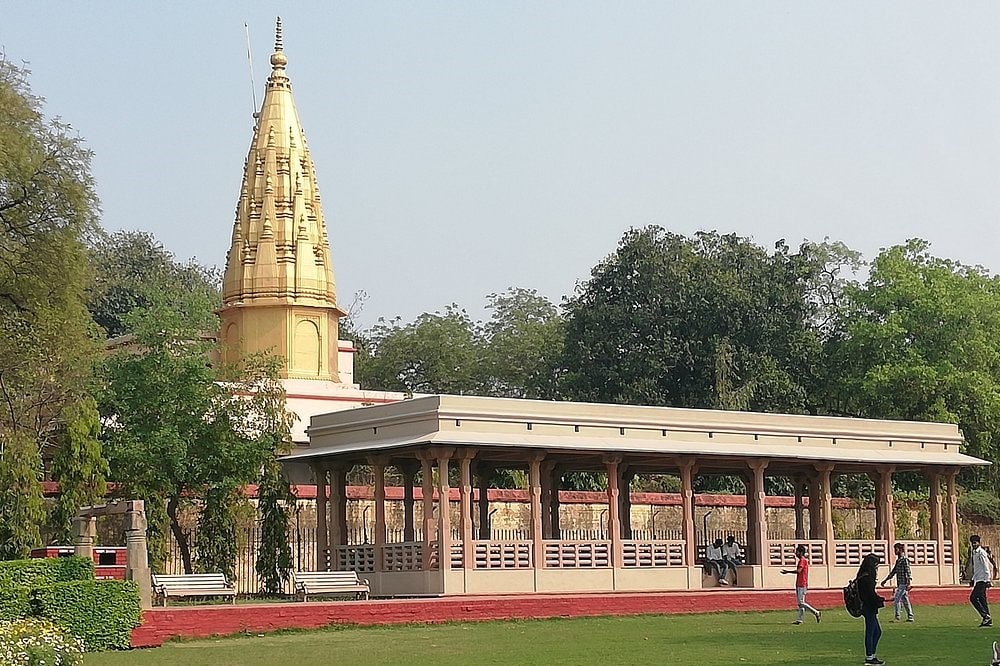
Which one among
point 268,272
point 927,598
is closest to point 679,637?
point 927,598

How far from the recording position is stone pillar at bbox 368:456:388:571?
28781 mm

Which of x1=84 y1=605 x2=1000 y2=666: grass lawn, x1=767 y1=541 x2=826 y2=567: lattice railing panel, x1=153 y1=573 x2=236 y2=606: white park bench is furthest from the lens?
x1=767 y1=541 x2=826 y2=567: lattice railing panel

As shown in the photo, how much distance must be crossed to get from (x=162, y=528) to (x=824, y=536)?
13491mm

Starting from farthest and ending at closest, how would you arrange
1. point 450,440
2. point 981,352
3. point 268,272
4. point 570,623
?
1. point 981,352
2. point 268,272
3. point 450,440
4. point 570,623

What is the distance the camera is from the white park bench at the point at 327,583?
2656 cm

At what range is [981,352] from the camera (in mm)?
46281

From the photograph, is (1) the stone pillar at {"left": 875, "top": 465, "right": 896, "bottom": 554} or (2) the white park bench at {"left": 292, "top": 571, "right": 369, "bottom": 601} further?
(1) the stone pillar at {"left": 875, "top": 465, "right": 896, "bottom": 554}

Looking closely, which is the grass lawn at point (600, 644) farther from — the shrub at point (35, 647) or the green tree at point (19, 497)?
the green tree at point (19, 497)

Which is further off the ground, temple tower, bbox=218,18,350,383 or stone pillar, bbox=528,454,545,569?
temple tower, bbox=218,18,350,383

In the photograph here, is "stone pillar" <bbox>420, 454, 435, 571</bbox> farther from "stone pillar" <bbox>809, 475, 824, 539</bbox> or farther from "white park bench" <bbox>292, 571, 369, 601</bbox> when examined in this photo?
"stone pillar" <bbox>809, 475, 824, 539</bbox>

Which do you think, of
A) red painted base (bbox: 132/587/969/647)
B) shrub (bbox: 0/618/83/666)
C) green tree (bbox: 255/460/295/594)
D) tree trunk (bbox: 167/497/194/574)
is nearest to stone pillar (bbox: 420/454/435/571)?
red painted base (bbox: 132/587/969/647)

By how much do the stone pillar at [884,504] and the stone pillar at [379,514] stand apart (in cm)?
1111

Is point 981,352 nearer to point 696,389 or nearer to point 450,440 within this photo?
point 696,389

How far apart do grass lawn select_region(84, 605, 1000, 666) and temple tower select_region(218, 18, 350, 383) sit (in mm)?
16900
